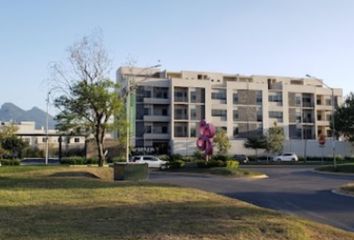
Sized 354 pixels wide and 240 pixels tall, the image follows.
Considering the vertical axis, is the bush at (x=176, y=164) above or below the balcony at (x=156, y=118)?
below

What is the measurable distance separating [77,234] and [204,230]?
2344 mm

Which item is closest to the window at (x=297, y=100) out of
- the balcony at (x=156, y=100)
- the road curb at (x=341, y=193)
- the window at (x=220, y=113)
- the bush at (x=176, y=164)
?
the window at (x=220, y=113)

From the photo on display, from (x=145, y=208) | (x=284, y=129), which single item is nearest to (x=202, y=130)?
(x=145, y=208)

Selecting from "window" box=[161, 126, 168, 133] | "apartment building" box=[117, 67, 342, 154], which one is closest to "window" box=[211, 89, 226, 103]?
"apartment building" box=[117, 67, 342, 154]

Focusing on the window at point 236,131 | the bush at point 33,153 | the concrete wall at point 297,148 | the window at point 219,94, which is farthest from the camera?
the bush at point 33,153

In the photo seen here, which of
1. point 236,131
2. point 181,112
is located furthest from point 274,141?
point 181,112

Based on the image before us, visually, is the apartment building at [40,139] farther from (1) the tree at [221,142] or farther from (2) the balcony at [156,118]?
(1) the tree at [221,142]

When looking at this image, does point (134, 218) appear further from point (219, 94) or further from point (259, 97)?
point (259, 97)

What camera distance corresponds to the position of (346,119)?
7906 cm

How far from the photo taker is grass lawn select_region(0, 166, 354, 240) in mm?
9438

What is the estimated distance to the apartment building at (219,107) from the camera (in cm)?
9019

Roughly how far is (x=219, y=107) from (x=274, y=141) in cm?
1462

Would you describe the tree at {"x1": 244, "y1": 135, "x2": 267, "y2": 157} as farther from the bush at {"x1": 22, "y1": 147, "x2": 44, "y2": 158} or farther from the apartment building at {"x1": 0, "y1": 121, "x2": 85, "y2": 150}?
the bush at {"x1": 22, "y1": 147, "x2": 44, "y2": 158}

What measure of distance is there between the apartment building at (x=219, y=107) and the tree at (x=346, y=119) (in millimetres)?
8836
